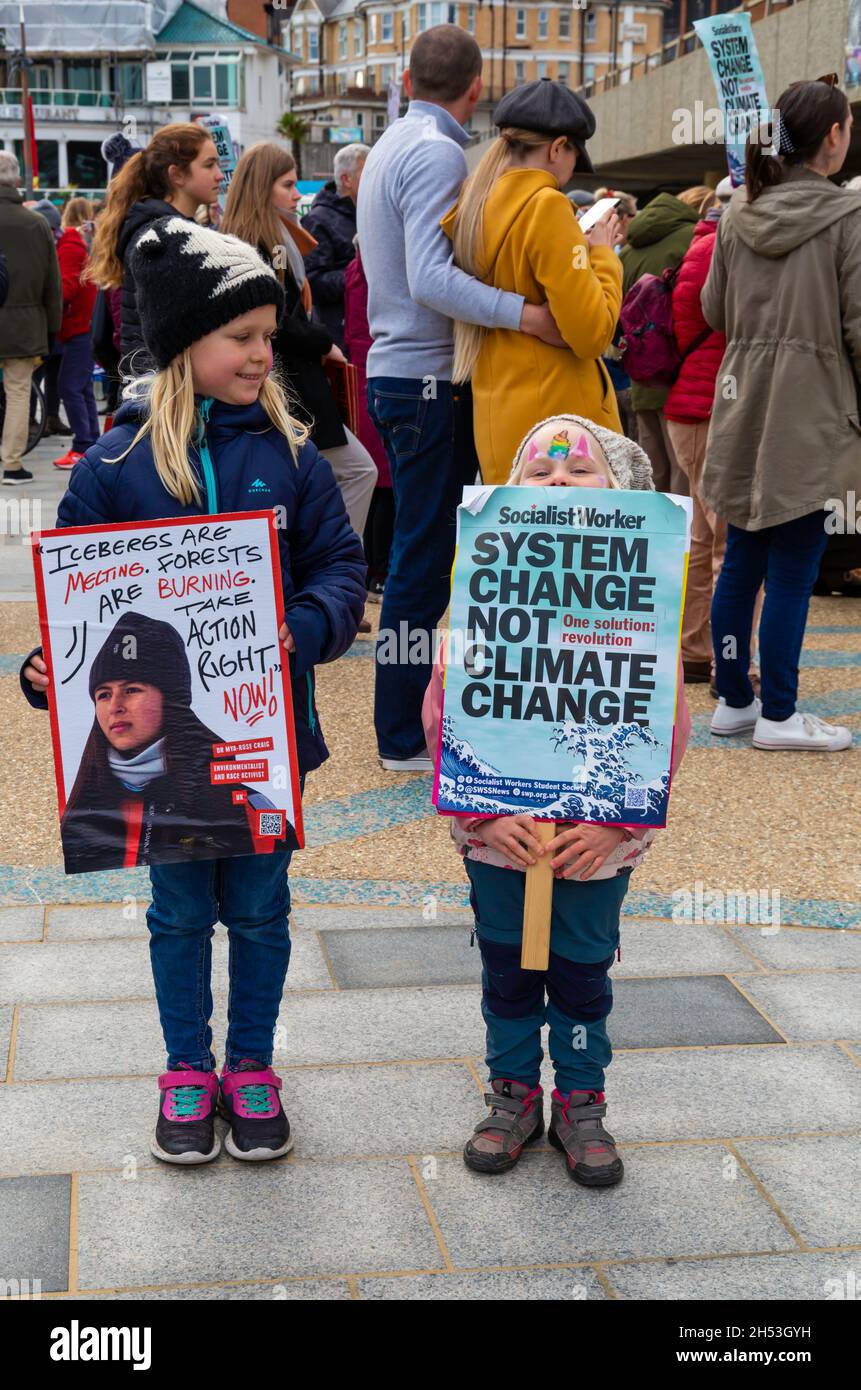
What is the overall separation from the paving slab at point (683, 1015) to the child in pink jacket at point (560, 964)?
1.57 feet

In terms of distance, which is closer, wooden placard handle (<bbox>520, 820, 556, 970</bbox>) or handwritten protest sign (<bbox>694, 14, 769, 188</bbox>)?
wooden placard handle (<bbox>520, 820, 556, 970</bbox>)

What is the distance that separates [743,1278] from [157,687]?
1.40 metres

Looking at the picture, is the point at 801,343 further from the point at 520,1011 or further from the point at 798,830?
the point at 520,1011

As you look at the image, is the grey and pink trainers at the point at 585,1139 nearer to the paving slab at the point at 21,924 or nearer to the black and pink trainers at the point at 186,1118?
the black and pink trainers at the point at 186,1118

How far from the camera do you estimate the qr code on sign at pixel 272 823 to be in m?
2.79

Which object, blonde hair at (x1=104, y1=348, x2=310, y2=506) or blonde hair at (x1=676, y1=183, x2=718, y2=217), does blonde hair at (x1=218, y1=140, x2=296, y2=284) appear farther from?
blonde hair at (x1=676, y1=183, x2=718, y2=217)

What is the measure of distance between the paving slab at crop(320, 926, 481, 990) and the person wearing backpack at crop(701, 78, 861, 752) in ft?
6.77

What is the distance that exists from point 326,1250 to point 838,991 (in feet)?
5.12

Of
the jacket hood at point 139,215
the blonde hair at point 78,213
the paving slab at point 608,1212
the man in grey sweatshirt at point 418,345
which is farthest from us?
the blonde hair at point 78,213

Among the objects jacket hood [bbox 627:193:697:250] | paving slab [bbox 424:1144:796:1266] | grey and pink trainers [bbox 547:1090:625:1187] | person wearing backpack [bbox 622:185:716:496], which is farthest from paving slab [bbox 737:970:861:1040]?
jacket hood [bbox 627:193:697:250]

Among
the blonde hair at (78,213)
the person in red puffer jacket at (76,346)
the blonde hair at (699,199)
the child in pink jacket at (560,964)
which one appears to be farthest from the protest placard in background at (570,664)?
the blonde hair at (78,213)

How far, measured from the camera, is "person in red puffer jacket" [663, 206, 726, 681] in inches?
240

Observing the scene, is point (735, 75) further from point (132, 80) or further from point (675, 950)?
point (132, 80)

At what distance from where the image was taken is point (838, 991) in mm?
3695
